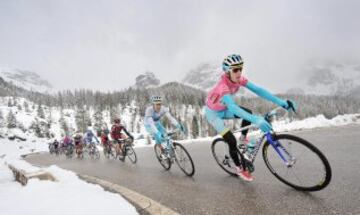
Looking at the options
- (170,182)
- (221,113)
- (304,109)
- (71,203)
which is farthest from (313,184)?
(304,109)

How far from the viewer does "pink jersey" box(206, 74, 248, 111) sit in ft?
15.0

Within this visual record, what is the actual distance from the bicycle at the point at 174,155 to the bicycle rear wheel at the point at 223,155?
680 millimetres

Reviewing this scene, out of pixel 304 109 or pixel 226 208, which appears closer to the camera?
pixel 226 208

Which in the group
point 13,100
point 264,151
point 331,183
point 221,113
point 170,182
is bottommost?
point 170,182

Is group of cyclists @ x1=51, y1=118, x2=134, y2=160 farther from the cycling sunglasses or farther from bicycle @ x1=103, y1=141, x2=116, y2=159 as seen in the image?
the cycling sunglasses

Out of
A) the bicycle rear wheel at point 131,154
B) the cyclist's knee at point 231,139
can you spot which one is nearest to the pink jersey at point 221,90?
the cyclist's knee at point 231,139

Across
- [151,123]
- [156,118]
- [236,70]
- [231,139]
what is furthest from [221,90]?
[156,118]

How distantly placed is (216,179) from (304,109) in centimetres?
14758

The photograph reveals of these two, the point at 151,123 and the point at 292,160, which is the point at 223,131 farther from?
the point at 151,123

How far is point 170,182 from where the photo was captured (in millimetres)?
5363

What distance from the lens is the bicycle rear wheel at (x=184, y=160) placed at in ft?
19.1

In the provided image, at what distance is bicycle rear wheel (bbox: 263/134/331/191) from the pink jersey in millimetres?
1223

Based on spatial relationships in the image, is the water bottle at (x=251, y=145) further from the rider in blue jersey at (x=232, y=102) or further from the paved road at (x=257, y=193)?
the paved road at (x=257, y=193)

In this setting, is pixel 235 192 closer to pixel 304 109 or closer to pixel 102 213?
pixel 102 213
